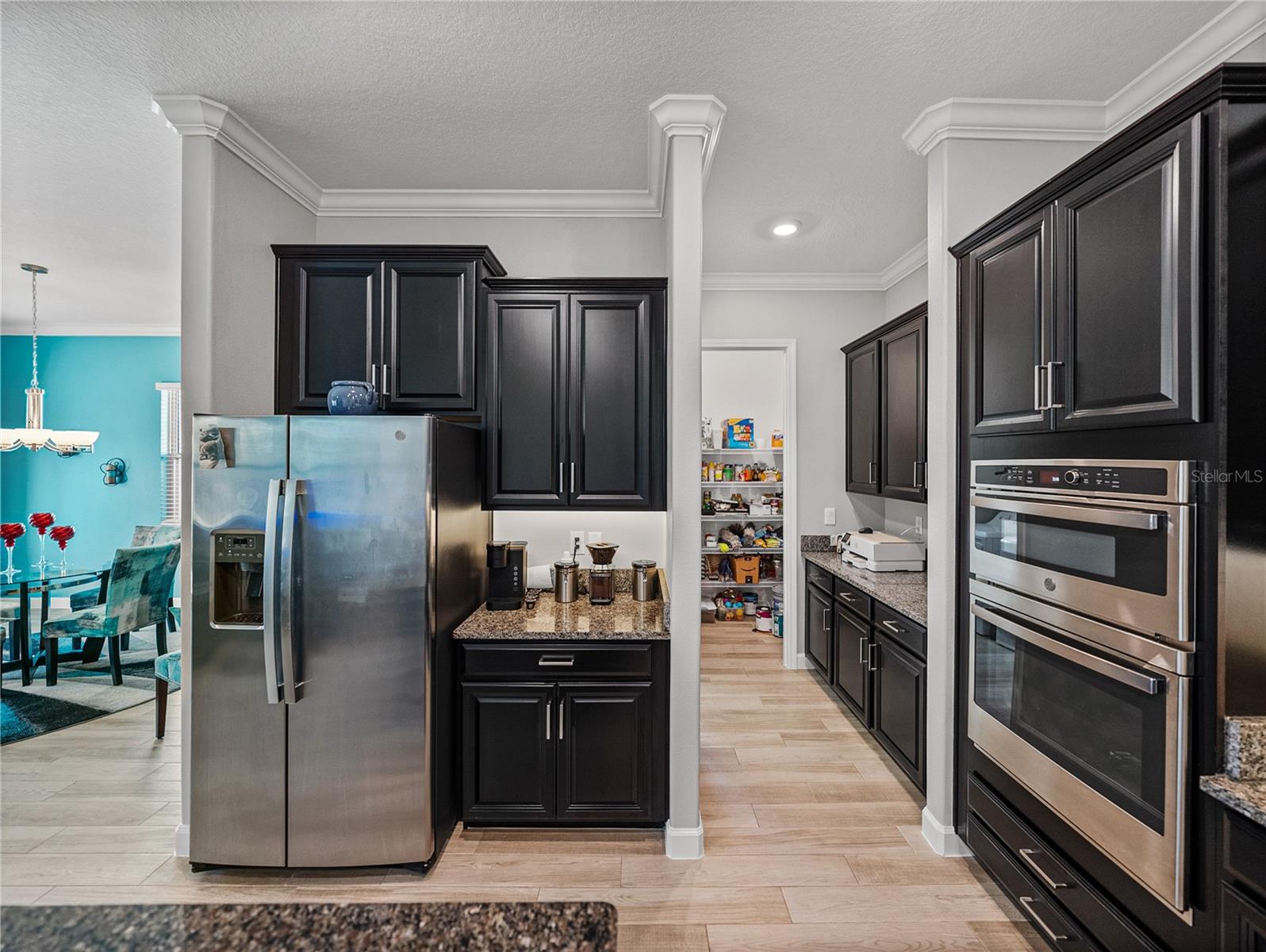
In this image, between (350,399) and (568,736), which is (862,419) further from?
(350,399)

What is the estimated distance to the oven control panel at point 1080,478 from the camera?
1.44 m

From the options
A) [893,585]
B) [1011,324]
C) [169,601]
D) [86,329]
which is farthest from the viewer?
[86,329]

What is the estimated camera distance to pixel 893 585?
323 centimetres

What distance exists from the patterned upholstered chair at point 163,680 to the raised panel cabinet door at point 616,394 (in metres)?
2.35

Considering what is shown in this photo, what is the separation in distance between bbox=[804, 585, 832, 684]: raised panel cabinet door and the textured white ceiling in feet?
7.70

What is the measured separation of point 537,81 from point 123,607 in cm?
414

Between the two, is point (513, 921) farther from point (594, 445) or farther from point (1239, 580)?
point (594, 445)

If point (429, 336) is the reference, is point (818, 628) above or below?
below

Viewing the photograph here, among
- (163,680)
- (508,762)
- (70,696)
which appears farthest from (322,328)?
(70,696)

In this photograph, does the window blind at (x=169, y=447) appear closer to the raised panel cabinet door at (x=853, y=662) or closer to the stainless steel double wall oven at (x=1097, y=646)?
the raised panel cabinet door at (x=853, y=662)

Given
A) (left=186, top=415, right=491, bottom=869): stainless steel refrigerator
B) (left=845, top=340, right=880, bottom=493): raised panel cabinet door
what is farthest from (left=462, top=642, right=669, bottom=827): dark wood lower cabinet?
(left=845, top=340, right=880, bottom=493): raised panel cabinet door

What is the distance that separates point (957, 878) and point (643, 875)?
3.72 feet

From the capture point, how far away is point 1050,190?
1809 mm

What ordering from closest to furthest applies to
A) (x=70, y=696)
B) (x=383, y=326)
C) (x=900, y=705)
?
(x=383, y=326) < (x=900, y=705) < (x=70, y=696)
